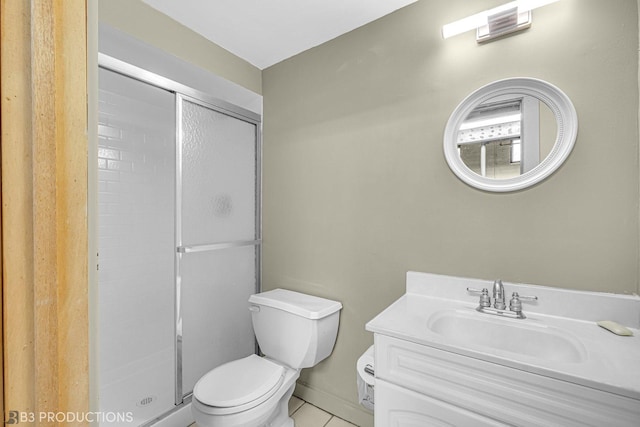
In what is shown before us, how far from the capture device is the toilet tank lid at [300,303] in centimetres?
161

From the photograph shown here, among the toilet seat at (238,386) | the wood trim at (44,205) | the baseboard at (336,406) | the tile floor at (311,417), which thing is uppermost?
the wood trim at (44,205)

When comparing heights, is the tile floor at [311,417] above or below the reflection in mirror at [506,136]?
below

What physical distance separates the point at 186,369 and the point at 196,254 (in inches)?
27.1

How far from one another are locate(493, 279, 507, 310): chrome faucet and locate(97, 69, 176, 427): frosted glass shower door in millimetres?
1680

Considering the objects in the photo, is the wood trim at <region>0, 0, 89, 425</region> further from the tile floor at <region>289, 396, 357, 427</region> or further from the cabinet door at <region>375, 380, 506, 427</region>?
the tile floor at <region>289, 396, 357, 427</region>

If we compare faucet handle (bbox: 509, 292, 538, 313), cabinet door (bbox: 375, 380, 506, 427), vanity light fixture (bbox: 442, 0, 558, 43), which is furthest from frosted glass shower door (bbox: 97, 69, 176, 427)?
faucet handle (bbox: 509, 292, 538, 313)

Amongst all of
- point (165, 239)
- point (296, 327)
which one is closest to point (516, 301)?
point (296, 327)

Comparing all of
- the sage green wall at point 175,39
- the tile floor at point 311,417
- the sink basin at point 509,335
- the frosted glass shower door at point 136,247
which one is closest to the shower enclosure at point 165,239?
the frosted glass shower door at point 136,247

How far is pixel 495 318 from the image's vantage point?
1.20m

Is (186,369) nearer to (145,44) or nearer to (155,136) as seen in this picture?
(155,136)

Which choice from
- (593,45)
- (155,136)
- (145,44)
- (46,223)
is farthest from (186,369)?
(593,45)

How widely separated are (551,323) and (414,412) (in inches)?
26.0

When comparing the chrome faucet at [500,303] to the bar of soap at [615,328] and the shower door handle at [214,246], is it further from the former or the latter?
the shower door handle at [214,246]

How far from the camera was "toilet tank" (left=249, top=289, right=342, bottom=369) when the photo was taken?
5.26 feet
